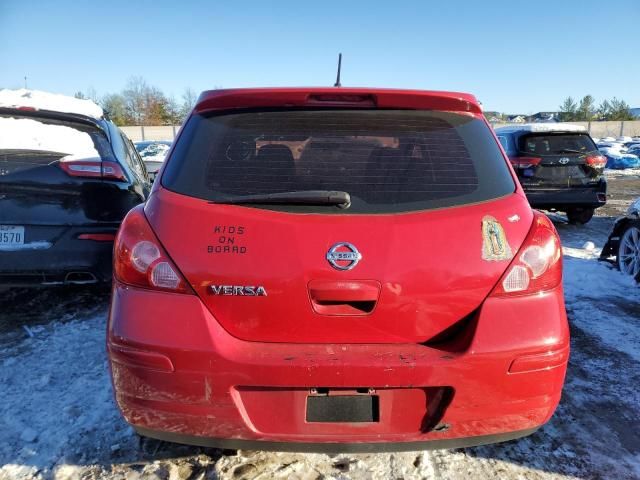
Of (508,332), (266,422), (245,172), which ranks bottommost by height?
(266,422)

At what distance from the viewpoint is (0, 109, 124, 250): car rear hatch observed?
3586 millimetres

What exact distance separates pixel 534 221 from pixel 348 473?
4.40 ft

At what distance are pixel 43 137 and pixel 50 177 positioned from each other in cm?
46

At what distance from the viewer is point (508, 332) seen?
5.95 feet

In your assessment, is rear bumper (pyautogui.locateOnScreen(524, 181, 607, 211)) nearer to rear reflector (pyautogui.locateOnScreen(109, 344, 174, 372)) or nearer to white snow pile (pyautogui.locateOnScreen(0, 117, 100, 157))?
white snow pile (pyautogui.locateOnScreen(0, 117, 100, 157))

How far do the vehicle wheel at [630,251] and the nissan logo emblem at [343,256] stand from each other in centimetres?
461

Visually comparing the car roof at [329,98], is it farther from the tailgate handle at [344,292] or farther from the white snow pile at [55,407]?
the white snow pile at [55,407]

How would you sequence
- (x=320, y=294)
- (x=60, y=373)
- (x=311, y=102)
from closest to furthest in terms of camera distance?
(x=320, y=294)
(x=311, y=102)
(x=60, y=373)

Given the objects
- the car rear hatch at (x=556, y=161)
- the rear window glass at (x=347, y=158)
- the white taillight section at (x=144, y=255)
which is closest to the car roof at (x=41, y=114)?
the rear window glass at (x=347, y=158)

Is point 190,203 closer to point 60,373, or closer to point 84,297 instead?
point 60,373

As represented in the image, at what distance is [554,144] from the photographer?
815 cm

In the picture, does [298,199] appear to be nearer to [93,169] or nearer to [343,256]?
[343,256]

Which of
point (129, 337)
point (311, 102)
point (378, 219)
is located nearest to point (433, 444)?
point (378, 219)

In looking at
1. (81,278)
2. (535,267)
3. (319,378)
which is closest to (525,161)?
(535,267)
